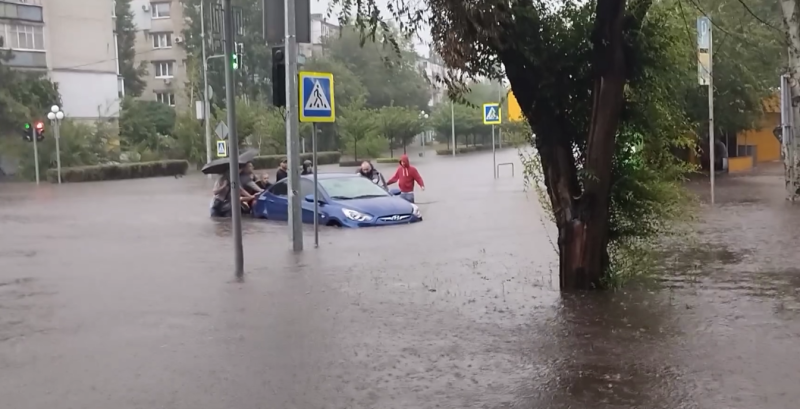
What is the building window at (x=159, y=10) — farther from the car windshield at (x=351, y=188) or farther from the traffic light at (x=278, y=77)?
the traffic light at (x=278, y=77)

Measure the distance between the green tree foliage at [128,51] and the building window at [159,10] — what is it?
2.55 metres

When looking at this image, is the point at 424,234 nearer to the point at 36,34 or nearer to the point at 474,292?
the point at 474,292

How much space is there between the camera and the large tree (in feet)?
29.6

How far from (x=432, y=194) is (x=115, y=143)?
33098mm

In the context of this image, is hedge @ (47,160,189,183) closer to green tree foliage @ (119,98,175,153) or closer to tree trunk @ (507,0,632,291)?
green tree foliage @ (119,98,175,153)

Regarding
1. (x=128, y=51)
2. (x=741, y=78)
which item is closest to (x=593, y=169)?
(x=741, y=78)

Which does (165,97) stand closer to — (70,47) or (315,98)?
(70,47)

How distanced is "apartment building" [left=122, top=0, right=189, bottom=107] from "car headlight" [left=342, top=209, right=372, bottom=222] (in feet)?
254

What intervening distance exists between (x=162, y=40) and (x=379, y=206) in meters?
80.8

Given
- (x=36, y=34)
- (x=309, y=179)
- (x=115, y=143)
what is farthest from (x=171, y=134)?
(x=309, y=179)

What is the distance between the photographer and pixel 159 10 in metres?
95.1

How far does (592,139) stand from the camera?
9.23m

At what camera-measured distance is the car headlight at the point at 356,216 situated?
18.6m

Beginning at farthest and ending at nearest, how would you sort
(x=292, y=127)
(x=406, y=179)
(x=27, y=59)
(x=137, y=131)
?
(x=137, y=131)
(x=27, y=59)
(x=406, y=179)
(x=292, y=127)
